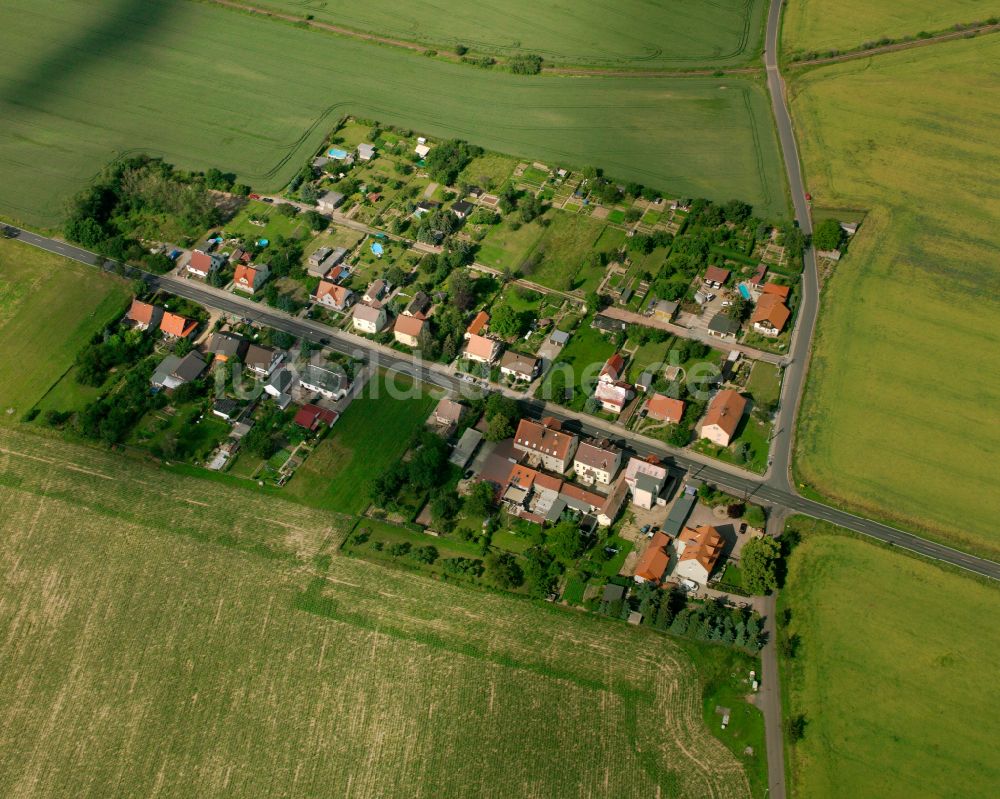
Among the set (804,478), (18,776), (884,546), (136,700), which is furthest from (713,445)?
(18,776)

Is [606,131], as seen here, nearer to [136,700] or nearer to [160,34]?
[160,34]

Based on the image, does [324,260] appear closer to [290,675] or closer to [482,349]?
[482,349]

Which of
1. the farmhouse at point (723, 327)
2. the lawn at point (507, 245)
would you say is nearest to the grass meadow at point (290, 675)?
the farmhouse at point (723, 327)

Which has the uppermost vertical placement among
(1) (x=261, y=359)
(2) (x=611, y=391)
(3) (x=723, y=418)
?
(3) (x=723, y=418)

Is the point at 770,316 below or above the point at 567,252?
above

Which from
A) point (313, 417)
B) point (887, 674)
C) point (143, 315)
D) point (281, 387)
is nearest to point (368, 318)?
point (281, 387)

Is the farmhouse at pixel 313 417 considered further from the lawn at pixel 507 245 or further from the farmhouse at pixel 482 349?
the lawn at pixel 507 245

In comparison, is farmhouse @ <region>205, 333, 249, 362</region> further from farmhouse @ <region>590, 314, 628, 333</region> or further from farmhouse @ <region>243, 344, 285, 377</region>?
farmhouse @ <region>590, 314, 628, 333</region>
